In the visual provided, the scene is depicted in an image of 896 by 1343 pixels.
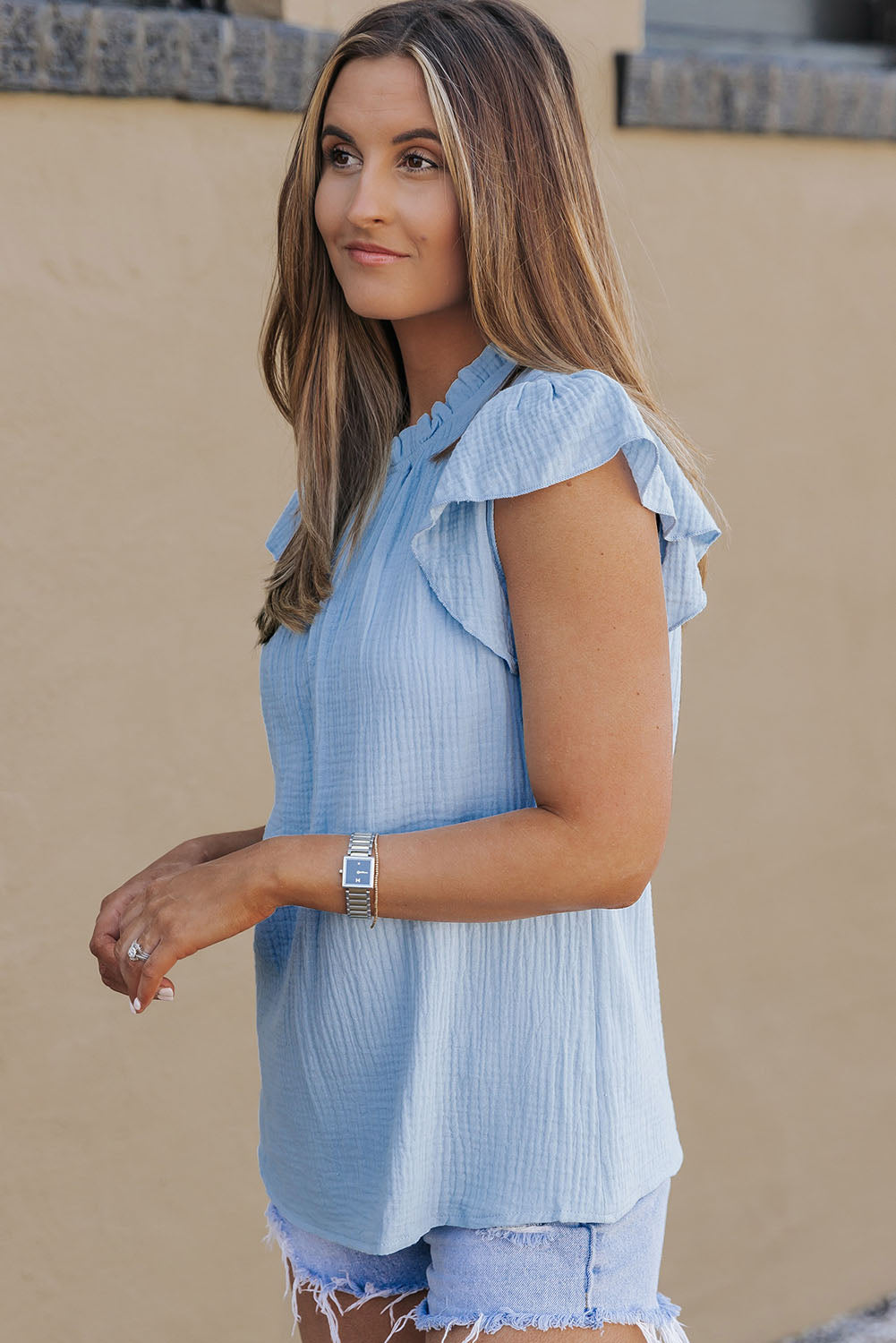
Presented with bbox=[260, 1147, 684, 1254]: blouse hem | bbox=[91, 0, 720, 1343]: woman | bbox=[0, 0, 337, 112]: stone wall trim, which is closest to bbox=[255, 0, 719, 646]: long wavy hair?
bbox=[91, 0, 720, 1343]: woman

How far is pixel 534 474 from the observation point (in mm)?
1263

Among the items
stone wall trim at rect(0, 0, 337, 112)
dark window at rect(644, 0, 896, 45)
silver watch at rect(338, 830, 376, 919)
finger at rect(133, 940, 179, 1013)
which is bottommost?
finger at rect(133, 940, 179, 1013)

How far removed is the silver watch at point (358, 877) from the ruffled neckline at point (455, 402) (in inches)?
18.0

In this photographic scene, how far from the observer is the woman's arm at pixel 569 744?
1.25 meters

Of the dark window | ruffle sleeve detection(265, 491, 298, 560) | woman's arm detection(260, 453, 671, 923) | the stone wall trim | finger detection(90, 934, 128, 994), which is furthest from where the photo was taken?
the dark window

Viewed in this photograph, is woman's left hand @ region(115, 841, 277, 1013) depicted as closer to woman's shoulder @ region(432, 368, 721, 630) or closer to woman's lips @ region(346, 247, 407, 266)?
woman's shoulder @ region(432, 368, 721, 630)

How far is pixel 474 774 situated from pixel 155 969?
334 mm

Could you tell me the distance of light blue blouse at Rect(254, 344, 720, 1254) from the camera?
1325 millimetres

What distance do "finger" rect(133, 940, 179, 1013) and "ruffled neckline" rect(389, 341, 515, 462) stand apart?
1.90 feet

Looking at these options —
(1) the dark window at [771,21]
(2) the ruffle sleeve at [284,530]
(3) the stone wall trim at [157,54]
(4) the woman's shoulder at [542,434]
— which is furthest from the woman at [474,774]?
(1) the dark window at [771,21]

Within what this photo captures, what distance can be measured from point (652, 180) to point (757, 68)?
0.31 metres

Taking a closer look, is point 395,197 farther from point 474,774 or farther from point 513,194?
point 474,774

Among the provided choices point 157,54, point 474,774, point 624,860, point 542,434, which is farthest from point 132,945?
point 157,54

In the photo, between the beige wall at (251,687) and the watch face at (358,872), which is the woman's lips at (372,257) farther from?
the beige wall at (251,687)
